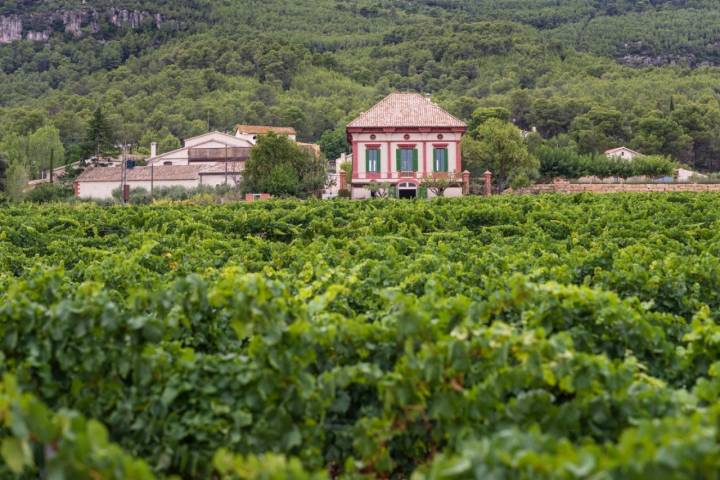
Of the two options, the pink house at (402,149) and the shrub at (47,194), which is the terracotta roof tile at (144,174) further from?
the pink house at (402,149)

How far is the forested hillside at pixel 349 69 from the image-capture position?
300 ft

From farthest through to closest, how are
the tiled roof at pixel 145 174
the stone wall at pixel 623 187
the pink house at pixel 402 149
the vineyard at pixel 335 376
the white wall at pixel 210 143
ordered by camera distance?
the white wall at pixel 210 143 < the tiled roof at pixel 145 174 < the pink house at pixel 402 149 < the stone wall at pixel 623 187 < the vineyard at pixel 335 376

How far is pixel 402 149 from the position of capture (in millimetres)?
42812

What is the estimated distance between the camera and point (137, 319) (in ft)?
18.0

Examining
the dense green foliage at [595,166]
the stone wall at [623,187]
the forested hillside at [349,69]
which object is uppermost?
the forested hillside at [349,69]

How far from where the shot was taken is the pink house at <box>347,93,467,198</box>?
4262 cm

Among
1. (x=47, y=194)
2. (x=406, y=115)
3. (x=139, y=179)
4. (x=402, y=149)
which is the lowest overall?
(x=47, y=194)

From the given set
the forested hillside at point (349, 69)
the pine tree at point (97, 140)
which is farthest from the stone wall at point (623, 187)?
the pine tree at point (97, 140)

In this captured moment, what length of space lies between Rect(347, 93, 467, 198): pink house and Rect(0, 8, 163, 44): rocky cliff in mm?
152373

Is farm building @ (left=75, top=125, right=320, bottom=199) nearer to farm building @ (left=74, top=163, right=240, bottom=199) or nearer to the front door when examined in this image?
farm building @ (left=74, top=163, right=240, bottom=199)

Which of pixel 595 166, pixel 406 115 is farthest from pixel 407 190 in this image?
pixel 595 166

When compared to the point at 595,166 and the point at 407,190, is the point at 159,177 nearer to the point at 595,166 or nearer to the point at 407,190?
the point at 407,190

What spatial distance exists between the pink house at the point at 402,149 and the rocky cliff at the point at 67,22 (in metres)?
152

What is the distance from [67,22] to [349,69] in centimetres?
7672
